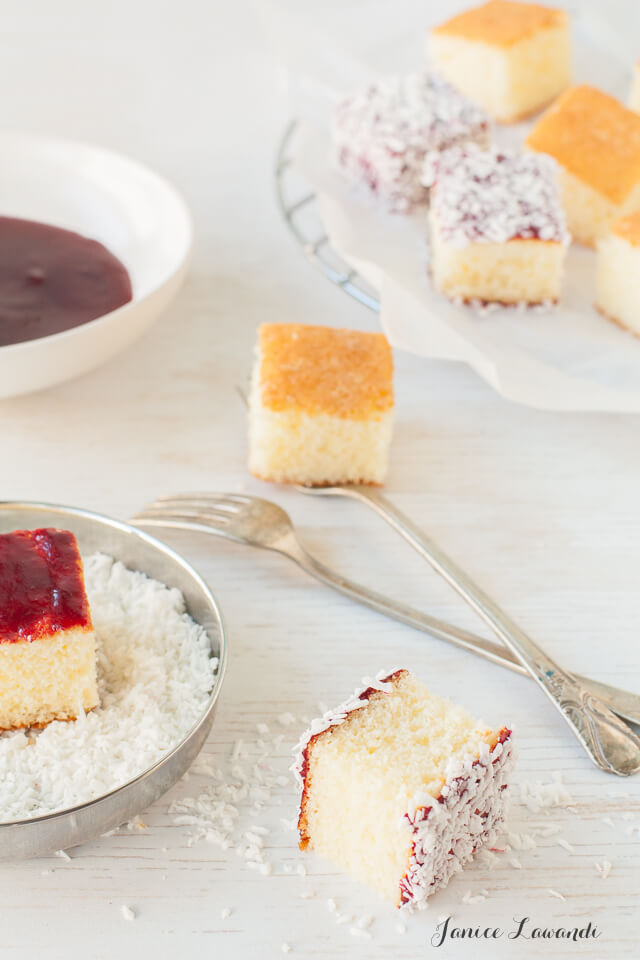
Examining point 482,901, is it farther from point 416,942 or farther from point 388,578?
point 388,578

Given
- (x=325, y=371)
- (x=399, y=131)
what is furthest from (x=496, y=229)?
(x=325, y=371)

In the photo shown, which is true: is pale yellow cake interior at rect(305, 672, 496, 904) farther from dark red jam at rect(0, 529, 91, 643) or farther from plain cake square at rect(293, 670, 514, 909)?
dark red jam at rect(0, 529, 91, 643)

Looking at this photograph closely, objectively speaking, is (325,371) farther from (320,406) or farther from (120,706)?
(120,706)

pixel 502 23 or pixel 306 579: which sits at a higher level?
pixel 502 23

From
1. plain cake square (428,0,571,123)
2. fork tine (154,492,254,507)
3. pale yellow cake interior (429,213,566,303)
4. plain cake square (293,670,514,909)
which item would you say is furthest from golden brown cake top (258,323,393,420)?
plain cake square (428,0,571,123)

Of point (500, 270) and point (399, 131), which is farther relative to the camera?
point (399, 131)

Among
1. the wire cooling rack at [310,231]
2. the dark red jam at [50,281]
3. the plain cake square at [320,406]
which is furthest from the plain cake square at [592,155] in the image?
the dark red jam at [50,281]

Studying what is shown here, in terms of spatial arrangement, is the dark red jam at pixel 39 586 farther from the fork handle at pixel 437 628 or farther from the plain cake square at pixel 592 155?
the plain cake square at pixel 592 155
